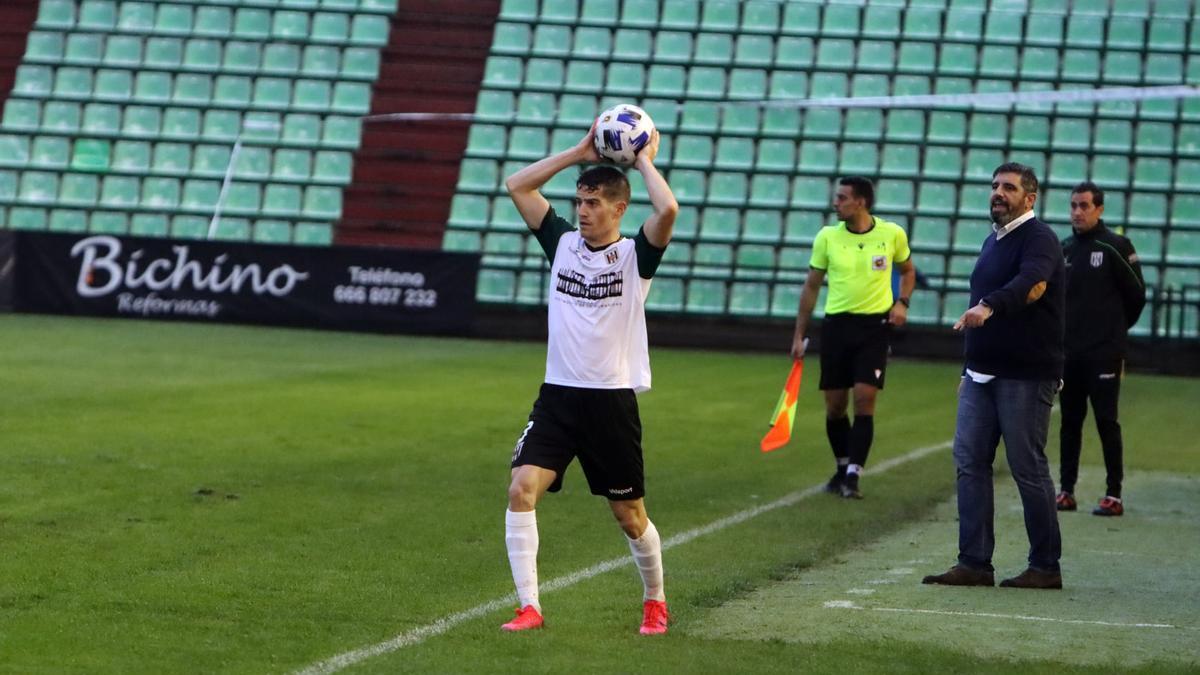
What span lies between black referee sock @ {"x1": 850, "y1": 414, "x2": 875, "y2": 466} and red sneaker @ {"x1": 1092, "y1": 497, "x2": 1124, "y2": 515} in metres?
1.49

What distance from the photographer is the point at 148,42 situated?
3291cm

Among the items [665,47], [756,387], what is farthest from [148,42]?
[756,387]

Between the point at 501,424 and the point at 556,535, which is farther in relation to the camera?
the point at 501,424

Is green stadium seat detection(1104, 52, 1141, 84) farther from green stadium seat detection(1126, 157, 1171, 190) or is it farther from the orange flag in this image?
the orange flag

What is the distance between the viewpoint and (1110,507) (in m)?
11.1

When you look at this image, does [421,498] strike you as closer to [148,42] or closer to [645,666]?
[645,666]

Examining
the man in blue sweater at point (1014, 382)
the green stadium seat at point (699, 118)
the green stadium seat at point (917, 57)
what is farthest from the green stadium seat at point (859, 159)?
the man in blue sweater at point (1014, 382)

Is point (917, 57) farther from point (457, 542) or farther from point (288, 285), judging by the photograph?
point (457, 542)

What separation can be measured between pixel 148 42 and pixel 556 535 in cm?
2582

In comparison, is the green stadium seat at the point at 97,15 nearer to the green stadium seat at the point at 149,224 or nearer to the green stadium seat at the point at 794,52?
the green stadium seat at the point at 149,224

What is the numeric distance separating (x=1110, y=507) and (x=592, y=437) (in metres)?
5.50

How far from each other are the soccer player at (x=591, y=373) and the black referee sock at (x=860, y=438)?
502 centimetres

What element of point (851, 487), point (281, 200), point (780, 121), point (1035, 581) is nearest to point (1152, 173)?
point (780, 121)

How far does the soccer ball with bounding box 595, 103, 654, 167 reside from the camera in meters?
6.62
